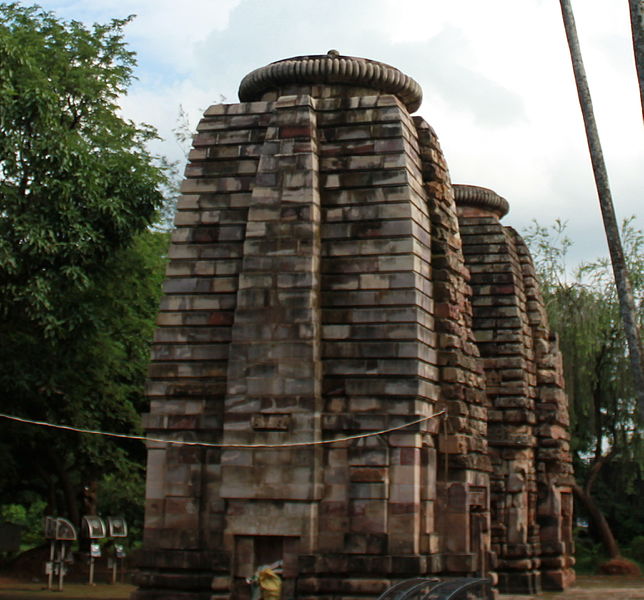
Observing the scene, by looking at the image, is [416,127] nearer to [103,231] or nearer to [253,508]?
[253,508]

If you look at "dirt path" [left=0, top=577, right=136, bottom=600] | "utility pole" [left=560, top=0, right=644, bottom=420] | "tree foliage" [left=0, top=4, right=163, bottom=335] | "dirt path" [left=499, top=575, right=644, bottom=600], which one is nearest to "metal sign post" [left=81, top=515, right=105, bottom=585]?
"dirt path" [left=0, top=577, right=136, bottom=600]

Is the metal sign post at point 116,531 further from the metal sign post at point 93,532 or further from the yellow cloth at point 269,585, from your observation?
the yellow cloth at point 269,585

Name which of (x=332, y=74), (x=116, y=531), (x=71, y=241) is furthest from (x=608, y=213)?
(x=116, y=531)

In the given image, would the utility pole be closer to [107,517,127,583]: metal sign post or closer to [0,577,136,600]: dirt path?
[0,577,136,600]: dirt path

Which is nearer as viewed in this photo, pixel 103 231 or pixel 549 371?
pixel 103 231

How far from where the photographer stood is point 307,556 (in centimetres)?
1223

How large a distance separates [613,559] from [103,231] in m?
18.7

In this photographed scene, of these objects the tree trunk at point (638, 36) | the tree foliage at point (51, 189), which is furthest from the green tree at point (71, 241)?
the tree trunk at point (638, 36)

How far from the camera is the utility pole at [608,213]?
1290cm

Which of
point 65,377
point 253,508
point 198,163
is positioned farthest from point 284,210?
point 65,377

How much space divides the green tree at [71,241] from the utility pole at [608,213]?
969cm

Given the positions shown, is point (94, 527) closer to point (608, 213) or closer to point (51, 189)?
point (51, 189)

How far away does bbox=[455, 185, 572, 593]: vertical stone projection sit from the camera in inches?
792

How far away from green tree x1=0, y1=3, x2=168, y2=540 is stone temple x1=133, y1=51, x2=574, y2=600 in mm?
6196
